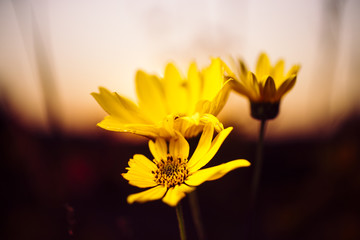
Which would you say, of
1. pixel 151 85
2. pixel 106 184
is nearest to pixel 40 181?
pixel 106 184

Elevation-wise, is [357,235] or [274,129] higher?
[274,129]

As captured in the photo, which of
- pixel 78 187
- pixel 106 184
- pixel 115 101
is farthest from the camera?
pixel 106 184

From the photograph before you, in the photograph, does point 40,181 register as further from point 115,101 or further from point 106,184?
point 115,101

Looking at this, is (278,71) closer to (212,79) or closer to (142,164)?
(212,79)

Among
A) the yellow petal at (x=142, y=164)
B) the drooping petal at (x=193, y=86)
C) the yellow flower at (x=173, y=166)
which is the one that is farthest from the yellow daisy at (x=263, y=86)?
the yellow petal at (x=142, y=164)

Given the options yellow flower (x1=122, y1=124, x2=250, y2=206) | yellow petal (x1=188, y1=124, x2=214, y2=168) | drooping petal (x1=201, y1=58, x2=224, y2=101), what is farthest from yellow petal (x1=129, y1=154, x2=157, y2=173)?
drooping petal (x1=201, y1=58, x2=224, y2=101)

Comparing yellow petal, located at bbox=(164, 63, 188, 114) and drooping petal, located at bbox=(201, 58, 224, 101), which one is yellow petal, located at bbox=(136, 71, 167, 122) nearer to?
yellow petal, located at bbox=(164, 63, 188, 114)

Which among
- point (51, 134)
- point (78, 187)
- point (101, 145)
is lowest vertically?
point (78, 187)
